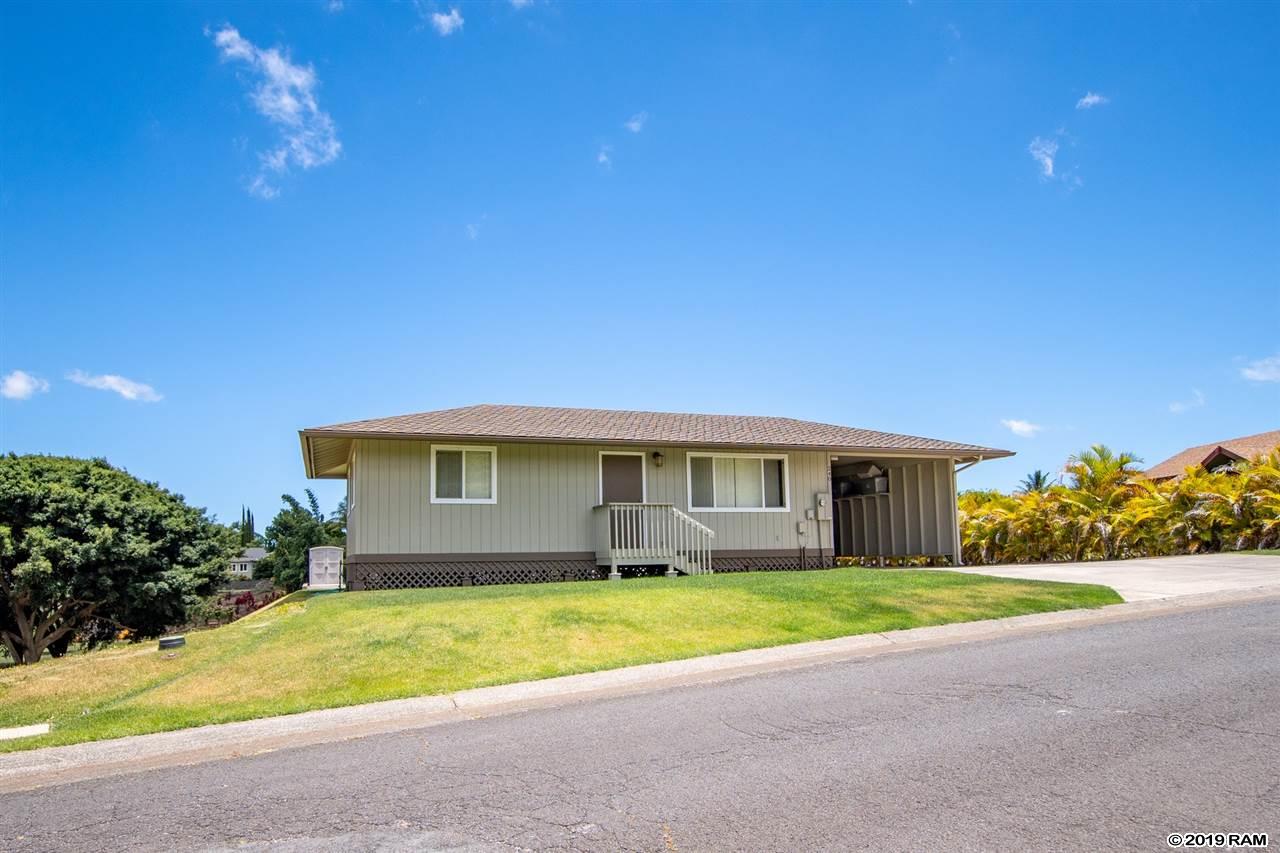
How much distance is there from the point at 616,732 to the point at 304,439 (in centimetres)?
1268

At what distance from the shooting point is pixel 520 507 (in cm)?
1825

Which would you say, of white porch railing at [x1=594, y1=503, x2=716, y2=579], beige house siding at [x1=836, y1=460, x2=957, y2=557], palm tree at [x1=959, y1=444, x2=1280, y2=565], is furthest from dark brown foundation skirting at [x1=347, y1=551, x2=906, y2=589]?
palm tree at [x1=959, y1=444, x2=1280, y2=565]

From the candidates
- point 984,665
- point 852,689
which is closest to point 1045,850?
point 852,689

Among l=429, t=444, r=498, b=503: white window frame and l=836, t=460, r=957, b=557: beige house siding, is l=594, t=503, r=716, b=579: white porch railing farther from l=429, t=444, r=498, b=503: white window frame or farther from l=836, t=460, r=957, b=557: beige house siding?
l=836, t=460, r=957, b=557: beige house siding

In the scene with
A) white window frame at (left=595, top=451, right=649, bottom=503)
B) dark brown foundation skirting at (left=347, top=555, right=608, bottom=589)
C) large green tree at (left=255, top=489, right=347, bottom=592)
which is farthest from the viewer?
large green tree at (left=255, top=489, right=347, bottom=592)

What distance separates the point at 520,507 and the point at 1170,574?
1209 centimetres

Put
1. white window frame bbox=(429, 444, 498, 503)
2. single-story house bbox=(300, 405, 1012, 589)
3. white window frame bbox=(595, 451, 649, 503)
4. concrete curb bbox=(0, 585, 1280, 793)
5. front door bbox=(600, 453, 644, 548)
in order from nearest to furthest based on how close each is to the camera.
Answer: concrete curb bbox=(0, 585, 1280, 793)
single-story house bbox=(300, 405, 1012, 589)
white window frame bbox=(429, 444, 498, 503)
white window frame bbox=(595, 451, 649, 503)
front door bbox=(600, 453, 644, 548)

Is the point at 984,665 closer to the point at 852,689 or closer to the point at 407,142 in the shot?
the point at 852,689

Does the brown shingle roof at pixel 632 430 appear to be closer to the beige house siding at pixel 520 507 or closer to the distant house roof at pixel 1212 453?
the beige house siding at pixel 520 507

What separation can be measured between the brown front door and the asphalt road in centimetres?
1173

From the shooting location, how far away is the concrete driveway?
13.1 meters

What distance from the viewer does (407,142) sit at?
17.9 meters

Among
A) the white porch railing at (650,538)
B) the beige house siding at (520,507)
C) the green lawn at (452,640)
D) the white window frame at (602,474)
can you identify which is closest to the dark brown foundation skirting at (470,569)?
the beige house siding at (520,507)

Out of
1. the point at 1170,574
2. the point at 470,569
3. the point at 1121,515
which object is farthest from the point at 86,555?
the point at 1121,515
